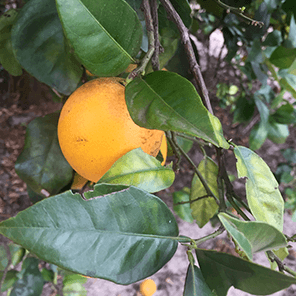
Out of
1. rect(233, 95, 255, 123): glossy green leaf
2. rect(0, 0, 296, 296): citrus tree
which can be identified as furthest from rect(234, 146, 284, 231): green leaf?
rect(233, 95, 255, 123): glossy green leaf

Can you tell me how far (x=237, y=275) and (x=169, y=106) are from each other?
0.60 ft

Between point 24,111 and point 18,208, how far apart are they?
20.1 inches

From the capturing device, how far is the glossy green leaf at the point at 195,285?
0.29m

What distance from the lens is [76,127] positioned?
339 mm

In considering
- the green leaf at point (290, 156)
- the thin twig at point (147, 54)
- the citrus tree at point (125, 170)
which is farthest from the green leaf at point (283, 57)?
the green leaf at point (290, 156)

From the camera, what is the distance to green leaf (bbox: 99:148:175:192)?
12.3 inches

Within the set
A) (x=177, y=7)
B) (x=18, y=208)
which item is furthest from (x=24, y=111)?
(x=177, y=7)

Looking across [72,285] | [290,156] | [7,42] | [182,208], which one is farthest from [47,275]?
[290,156]

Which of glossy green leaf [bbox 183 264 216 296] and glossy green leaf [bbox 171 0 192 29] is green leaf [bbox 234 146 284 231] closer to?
glossy green leaf [bbox 183 264 216 296]

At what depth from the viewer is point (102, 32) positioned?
0.29 m

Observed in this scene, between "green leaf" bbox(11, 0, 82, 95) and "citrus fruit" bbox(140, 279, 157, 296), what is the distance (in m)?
1.12

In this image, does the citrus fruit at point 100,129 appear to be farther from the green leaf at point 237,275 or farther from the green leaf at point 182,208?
the green leaf at point 182,208

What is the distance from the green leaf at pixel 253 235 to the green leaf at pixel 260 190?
0.21 ft

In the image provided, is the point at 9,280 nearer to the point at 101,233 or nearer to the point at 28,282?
the point at 28,282
